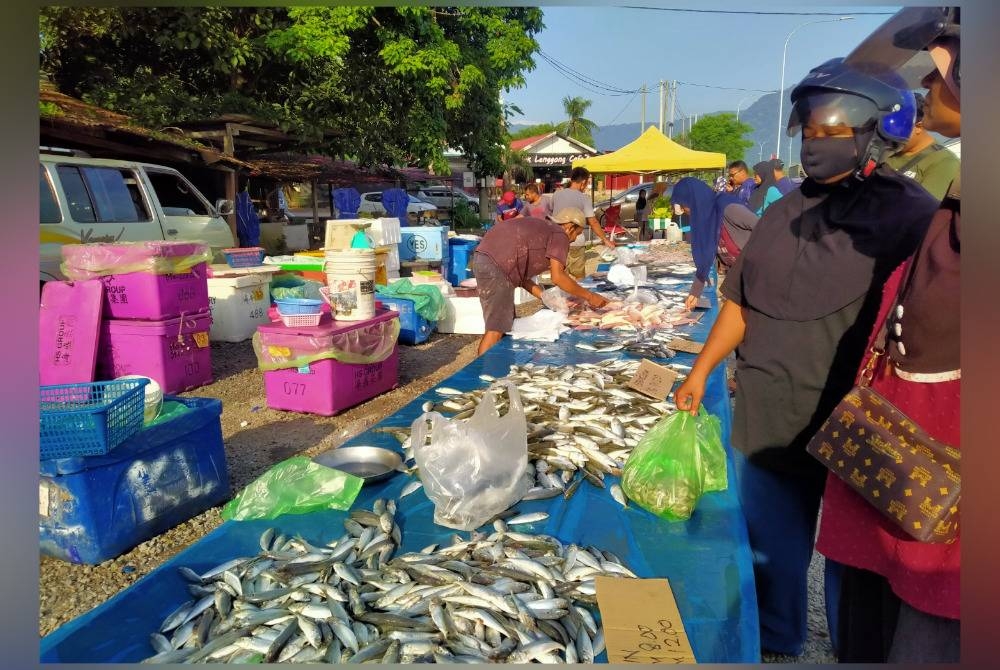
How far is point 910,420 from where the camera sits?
5.34 ft

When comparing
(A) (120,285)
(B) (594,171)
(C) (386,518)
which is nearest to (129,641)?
(C) (386,518)

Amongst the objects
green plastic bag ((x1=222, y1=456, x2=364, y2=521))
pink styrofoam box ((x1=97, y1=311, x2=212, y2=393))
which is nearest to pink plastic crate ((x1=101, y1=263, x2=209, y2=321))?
pink styrofoam box ((x1=97, y1=311, x2=212, y2=393))

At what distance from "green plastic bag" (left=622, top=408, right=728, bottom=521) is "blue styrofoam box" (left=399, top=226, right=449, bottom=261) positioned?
29.6ft

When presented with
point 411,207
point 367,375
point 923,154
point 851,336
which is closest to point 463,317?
point 367,375

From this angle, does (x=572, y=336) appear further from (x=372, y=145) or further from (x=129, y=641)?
(x=372, y=145)

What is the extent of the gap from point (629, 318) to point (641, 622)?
14.7 ft

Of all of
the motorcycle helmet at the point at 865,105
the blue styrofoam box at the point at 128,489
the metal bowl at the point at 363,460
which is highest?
the motorcycle helmet at the point at 865,105

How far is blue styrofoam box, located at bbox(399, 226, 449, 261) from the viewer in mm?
11250

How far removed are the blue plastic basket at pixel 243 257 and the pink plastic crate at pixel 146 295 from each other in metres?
2.29

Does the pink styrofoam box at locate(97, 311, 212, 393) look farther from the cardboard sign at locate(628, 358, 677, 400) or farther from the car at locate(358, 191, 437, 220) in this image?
the car at locate(358, 191, 437, 220)

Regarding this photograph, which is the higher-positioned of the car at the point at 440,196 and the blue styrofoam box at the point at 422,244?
the car at the point at 440,196

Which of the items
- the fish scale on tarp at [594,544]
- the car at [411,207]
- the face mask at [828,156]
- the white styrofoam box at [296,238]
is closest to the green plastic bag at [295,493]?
the fish scale on tarp at [594,544]

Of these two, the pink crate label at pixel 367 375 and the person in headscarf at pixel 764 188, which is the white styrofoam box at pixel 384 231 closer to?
the pink crate label at pixel 367 375

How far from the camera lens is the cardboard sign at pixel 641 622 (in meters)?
1.77
